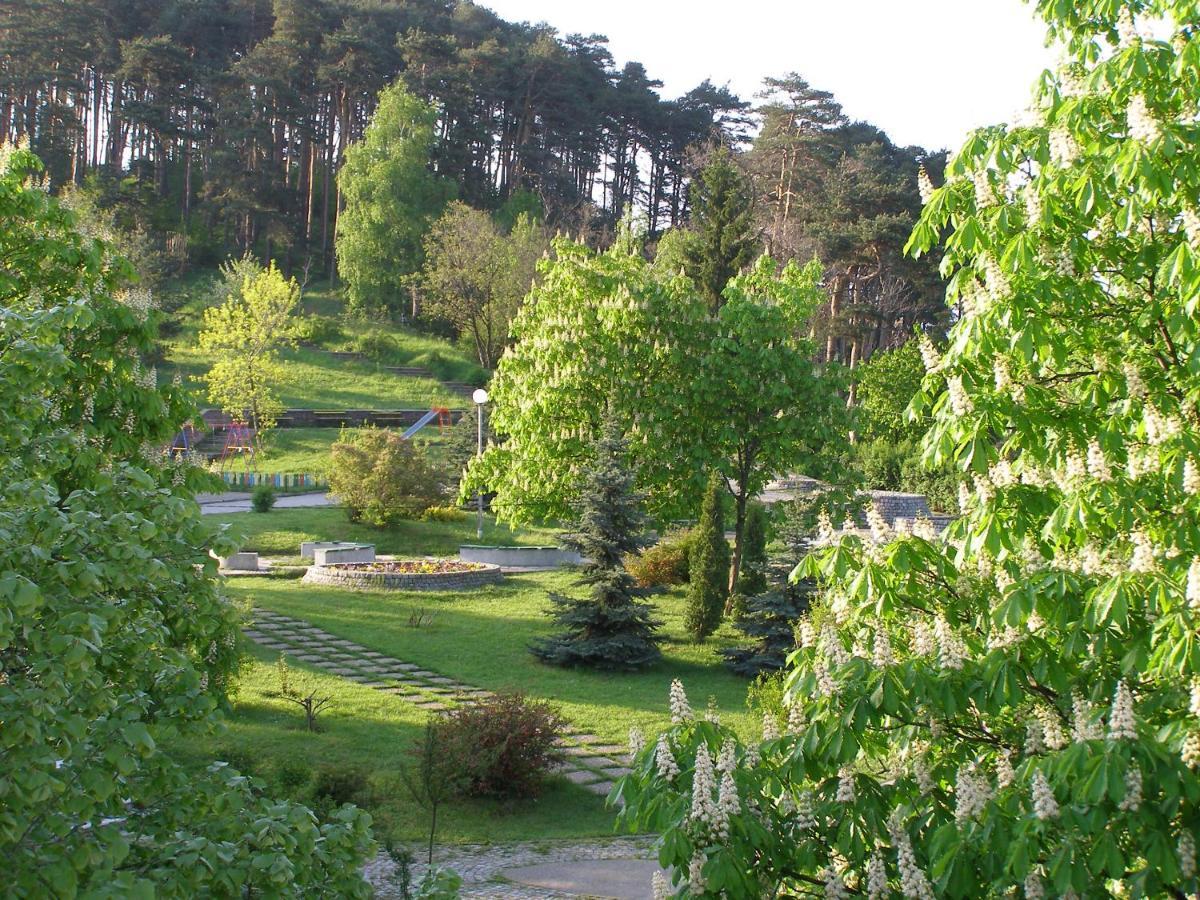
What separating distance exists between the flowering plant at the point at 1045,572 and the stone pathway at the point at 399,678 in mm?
7332

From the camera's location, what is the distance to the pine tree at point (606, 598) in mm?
17656

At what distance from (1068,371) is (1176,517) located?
1406mm

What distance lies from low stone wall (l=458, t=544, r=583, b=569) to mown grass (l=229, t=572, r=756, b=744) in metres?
1.31

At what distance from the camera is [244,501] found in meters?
32.2

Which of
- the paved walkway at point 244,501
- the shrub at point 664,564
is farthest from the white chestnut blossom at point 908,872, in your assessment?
the paved walkway at point 244,501

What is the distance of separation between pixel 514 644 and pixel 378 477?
9500mm

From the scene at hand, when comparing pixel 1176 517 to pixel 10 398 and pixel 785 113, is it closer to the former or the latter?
pixel 10 398

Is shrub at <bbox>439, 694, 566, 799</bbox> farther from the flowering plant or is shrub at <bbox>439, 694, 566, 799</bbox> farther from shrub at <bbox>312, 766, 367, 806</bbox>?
the flowering plant

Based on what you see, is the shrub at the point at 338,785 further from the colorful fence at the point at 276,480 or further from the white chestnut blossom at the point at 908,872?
the colorful fence at the point at 276,480

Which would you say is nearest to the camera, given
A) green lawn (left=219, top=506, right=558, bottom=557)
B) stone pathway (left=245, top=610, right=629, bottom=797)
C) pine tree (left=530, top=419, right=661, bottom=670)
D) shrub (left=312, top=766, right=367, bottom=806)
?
shrub (left=312, top=766, right=367, bottom=806)

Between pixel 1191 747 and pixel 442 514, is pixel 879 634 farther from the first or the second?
pixel 442 514

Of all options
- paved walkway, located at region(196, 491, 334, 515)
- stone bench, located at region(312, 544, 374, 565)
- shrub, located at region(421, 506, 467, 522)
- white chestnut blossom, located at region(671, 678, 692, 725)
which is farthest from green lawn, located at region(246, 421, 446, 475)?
white chestnut blossom, located at region(671, 678, 692, 725)

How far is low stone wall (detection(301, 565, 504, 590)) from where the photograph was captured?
22.6 meters

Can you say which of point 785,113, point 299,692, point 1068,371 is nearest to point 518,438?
point 299,692
